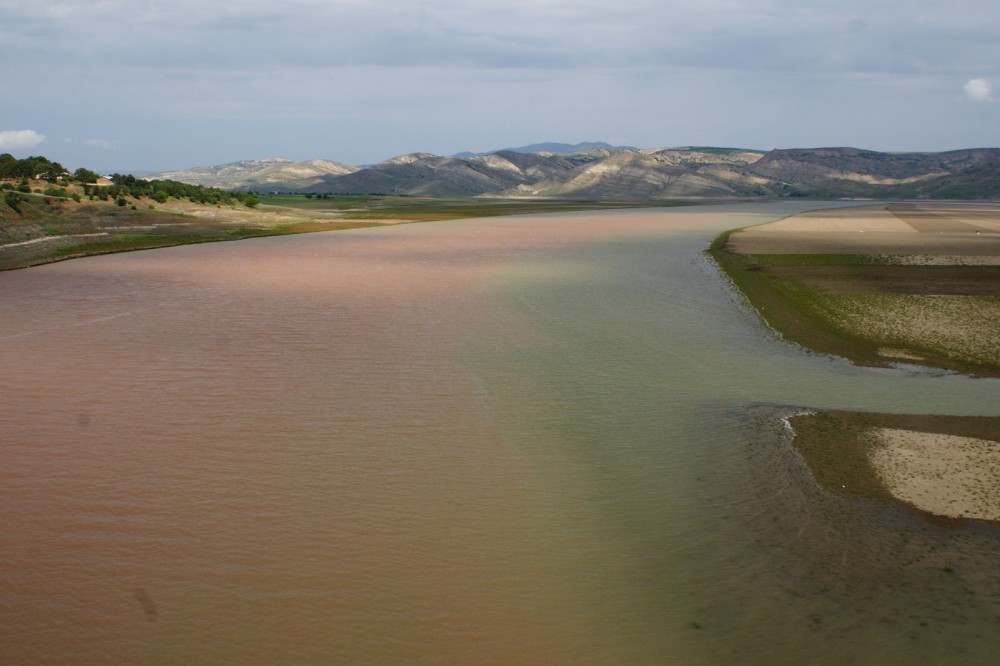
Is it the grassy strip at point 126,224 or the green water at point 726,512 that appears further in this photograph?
the grassy strip at point 126,224

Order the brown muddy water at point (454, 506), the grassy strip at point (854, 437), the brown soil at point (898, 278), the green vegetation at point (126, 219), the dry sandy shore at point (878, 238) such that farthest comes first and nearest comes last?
the green vegetation at point (126, 219)
the dry sandy shore at point (878, 238)
the brown soil at point (898, 278)
the grassy strip at point (854, 437)
the brown muddy water at point (454, 506)

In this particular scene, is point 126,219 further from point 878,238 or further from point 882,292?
point 878,238

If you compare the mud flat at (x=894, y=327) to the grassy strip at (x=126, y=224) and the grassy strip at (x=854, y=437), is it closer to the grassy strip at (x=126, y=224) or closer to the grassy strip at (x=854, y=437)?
the grassy strip at (x=854, y=437)

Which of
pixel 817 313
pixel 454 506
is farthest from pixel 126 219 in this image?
pixel 454 506

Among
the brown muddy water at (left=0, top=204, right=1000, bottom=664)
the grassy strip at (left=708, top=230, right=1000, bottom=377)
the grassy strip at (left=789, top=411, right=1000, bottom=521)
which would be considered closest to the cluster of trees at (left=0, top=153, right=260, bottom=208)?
the brown muddy water at (left=0, top=204, right=1000, bottom=664)

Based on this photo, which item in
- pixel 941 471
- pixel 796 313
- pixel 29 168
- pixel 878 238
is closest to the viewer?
pixel 941 471

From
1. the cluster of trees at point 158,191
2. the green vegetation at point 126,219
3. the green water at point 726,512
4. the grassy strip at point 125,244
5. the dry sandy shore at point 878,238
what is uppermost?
the cluster of trees at point 158,191

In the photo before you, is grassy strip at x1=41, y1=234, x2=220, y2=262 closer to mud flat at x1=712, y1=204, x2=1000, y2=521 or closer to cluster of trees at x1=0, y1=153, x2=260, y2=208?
cluster of trees at x1=0, y1=153, x2=260, y2=208

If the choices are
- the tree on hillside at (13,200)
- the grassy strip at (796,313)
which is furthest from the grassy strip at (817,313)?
the tree on hillside at (13,200)
